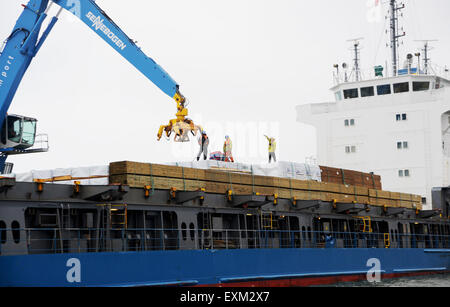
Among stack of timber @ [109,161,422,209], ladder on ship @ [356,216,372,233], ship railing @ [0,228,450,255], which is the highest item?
stack of timber @ [109,161,422,209]

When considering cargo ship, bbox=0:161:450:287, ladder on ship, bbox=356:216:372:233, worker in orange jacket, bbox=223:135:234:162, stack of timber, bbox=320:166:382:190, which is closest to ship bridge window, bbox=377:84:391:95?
stack of timber, bbox=320:166:382:190

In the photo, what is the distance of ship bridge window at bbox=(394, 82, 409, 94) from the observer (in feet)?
137

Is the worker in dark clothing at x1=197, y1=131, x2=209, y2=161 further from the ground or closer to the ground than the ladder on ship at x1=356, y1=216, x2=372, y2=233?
further from the ground

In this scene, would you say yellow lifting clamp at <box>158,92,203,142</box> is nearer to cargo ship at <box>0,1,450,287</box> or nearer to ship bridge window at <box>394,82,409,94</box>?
cargo ship at <box>0,1,450,287</box>

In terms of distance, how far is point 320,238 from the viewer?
29.9 metres

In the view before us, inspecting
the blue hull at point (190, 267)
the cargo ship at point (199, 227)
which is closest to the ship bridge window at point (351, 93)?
the cargo ship at point (199, 227)

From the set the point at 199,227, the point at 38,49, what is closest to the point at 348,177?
the point at 199,227

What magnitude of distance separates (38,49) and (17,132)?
3968mm

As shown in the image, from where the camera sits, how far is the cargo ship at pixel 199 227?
18.9 metres

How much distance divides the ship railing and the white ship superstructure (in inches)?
406

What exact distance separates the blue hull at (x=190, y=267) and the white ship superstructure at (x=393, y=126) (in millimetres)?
9766

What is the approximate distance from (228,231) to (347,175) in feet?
32.7
